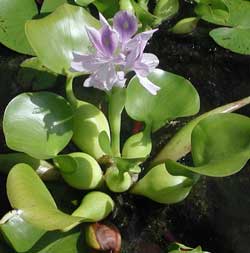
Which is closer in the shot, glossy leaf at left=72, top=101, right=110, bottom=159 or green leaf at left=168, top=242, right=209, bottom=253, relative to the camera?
green leaf at left=168, top=242, right=209, bottom=253

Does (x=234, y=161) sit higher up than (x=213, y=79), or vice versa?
(x=234, y=161)

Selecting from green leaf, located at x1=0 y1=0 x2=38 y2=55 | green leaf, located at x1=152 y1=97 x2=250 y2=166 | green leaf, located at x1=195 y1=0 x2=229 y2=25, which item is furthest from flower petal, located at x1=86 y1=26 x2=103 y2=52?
green leaf, located at x1=195 y1=0 x2=229 y2=25

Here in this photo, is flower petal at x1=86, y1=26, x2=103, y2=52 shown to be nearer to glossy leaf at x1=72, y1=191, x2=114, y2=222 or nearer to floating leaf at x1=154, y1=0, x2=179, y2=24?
glossy leaf at x1=72, y1=191, x2=114, y2=222

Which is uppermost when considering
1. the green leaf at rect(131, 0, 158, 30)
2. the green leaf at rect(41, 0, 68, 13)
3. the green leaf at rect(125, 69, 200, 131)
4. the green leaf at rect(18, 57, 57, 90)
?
the green leaf at rect(41, 0, 68, 13)

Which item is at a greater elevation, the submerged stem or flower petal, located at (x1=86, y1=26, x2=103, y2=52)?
flower petal, located at (x1=86, y1=26, x2=103, y2=52)

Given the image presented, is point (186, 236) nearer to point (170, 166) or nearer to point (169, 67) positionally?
point (170, 166)

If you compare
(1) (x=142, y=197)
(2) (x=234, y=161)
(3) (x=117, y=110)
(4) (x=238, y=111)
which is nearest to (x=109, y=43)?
(3) (x=117, y=110)

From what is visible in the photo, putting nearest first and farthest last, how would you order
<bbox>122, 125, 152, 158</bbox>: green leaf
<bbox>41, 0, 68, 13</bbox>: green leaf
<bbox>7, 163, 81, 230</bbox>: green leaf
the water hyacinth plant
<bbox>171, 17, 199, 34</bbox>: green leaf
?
<bbox>7, 163, 81, 230</bbox>: green leaf → the water hyacinth plant → <bbox>122, 125, 152, 158</bbox>: green leaf → <bbox>41, 0, 68, 13</bbox>: green leaf → <bbox>171, 17, 199, 34</bbox>: green leaf
